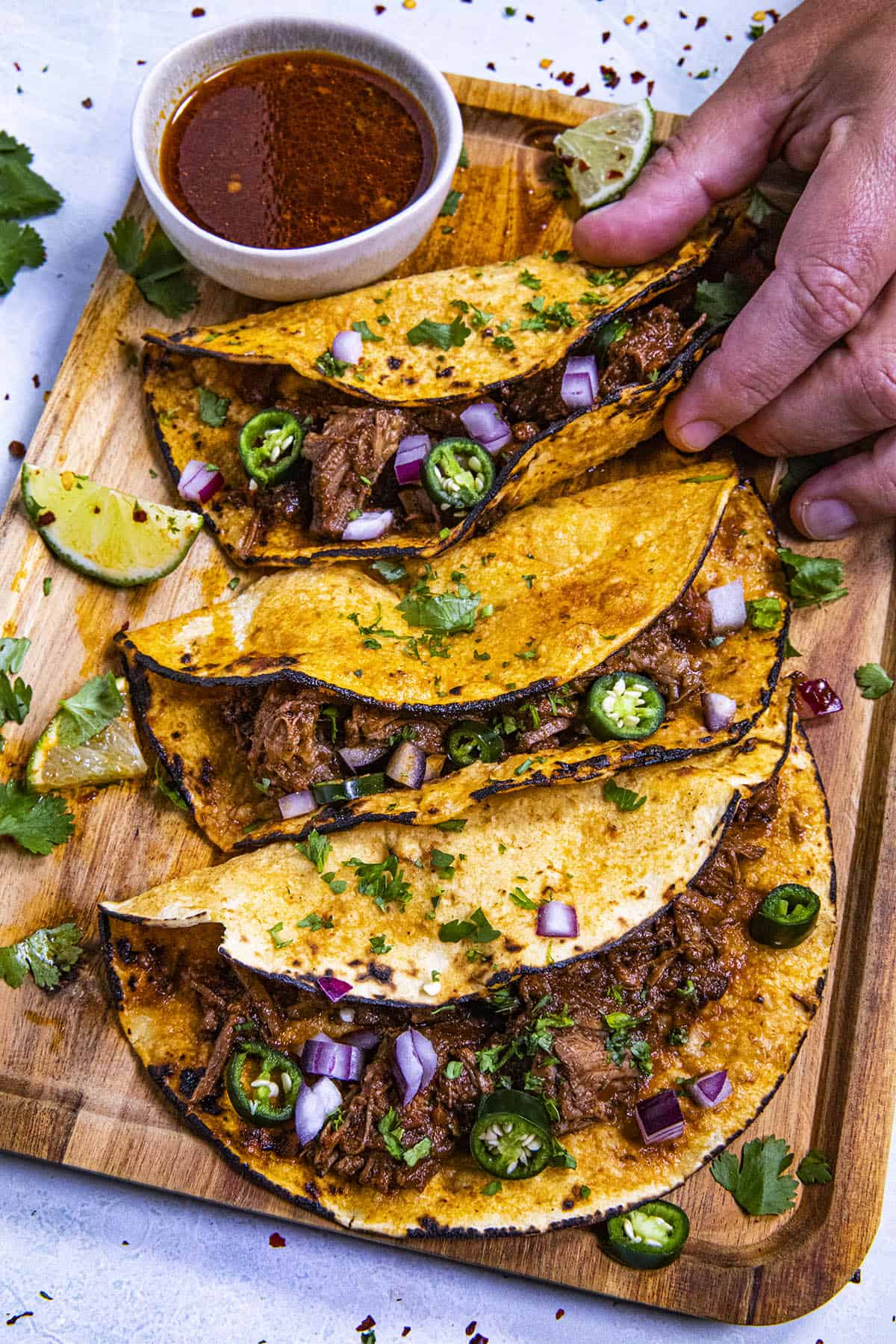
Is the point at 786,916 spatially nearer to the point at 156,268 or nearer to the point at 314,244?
the point at 314,244

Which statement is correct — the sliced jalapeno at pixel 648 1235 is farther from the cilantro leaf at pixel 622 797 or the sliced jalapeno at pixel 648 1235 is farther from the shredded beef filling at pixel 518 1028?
the cilantro leaf at pixel 622 797

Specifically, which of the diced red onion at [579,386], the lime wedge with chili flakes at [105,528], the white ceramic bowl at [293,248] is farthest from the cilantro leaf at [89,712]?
the diced red onion at [579,386]

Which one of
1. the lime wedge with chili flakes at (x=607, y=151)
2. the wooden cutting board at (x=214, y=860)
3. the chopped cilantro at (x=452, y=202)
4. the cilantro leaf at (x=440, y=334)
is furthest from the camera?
the chopped cilantro at (x=452, y=202)

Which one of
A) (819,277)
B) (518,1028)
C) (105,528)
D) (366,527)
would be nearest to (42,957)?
(105,528)

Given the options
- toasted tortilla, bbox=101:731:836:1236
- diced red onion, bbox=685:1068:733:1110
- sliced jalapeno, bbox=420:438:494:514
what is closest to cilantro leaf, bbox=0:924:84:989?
toasted tortilla, bbox=101:731:836:1236

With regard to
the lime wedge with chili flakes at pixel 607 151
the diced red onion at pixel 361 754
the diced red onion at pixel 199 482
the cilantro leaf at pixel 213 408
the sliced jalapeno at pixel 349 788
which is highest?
the lime wedge with chili flakes at pixel 607 151

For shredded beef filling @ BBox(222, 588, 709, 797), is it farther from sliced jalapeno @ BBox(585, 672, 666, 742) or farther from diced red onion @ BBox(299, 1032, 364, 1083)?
diced red onion @ BBox(299, 1032, 364, 1083)

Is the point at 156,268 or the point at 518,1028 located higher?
the point at 156,268
